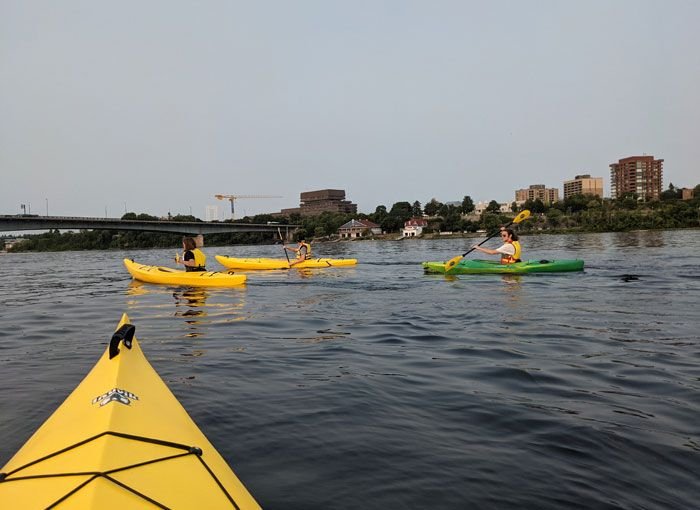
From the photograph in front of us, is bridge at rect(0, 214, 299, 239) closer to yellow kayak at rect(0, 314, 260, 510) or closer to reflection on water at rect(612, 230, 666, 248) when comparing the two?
reflection on water at rect(612, 230, 666, 248)

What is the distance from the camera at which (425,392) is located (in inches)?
201

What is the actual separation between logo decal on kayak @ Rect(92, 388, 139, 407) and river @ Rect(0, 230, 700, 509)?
0.94 meters

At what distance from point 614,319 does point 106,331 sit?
922 centimetres

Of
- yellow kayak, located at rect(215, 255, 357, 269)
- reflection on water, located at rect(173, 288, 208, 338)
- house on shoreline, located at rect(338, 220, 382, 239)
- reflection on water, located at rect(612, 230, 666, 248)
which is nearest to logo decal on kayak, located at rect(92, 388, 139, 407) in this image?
reflection on water, located at rect(173, 288, 208, 338)

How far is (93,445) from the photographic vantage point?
100 inches

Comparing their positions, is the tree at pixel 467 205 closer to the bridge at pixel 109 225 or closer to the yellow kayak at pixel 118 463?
the bridge at pixel 109 225

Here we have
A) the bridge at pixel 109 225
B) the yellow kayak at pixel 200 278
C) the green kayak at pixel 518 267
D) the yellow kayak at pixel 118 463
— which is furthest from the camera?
the bridge at pixel 109 225

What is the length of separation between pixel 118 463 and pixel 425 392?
3.37m

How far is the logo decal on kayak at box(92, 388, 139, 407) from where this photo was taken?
308cm

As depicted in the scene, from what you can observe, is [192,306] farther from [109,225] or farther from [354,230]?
[354,230]

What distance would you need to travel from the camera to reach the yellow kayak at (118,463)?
218 cm

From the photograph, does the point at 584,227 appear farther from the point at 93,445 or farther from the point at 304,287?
the point at 93,445

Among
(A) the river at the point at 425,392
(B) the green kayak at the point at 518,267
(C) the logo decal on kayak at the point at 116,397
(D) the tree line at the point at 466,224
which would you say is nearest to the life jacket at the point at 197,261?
(A) the river at the point at 425,392

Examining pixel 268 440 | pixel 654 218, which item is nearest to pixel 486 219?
pixel 654 218
